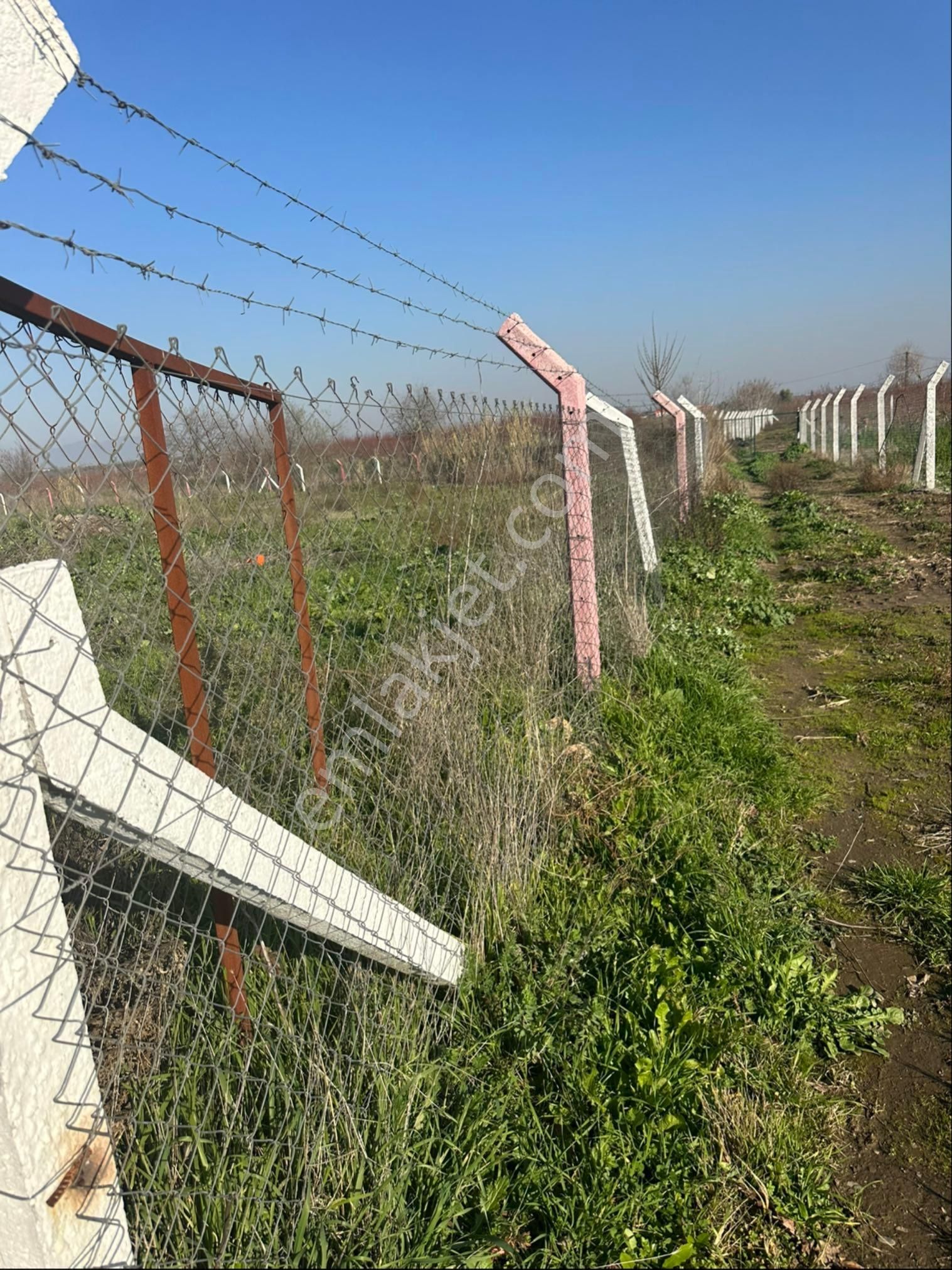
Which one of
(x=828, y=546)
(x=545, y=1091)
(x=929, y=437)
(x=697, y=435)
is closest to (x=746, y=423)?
(x=929, y=437)

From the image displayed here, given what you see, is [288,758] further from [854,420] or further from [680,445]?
[854,420]

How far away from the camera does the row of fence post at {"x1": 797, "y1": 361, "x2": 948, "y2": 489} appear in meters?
14.8

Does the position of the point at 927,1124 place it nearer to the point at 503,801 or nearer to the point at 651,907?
the point at 651,907

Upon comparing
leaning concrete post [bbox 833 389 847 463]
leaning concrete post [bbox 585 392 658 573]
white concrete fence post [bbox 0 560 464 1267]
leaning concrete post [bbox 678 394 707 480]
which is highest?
leaning concrete post [bbox 833 389 847 463]

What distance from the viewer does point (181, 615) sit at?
192 cm

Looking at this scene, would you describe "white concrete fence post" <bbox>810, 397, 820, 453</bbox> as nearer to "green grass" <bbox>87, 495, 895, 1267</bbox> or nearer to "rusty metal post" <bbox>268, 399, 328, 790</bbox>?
"green grass" <bbox>87, 495, 895, 1267</bbox>

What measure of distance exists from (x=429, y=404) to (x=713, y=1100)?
8.07 ft

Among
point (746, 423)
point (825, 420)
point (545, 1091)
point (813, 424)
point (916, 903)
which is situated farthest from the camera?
point (746, 423)

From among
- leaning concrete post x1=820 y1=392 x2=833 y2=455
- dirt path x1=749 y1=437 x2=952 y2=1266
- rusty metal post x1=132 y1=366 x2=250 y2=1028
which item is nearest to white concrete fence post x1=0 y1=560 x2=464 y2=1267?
rusty metal post x1=132 y1=366 x2=250 y2=1028

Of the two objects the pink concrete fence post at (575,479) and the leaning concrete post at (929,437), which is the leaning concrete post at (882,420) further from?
the pink concrete fence post at (575,479)

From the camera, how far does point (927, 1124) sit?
7.21ft

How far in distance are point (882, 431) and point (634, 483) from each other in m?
15.2

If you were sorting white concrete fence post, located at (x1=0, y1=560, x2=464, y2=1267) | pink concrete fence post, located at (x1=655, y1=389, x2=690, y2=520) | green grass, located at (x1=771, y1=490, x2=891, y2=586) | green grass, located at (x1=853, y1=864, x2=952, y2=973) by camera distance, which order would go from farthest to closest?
pink concrete fence post, located at (x1=655, y1=389, x2=690, y2=520) → green grass, located at (x1=771, y1=490, x2=891, y2=586) → green grass, located at (x1=853, y1=864, x2=952, y2=973) → white concrete fence post, located at (x1=0, y1=560, x2=464, y2=1267)

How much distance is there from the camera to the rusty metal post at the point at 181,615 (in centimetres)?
181
